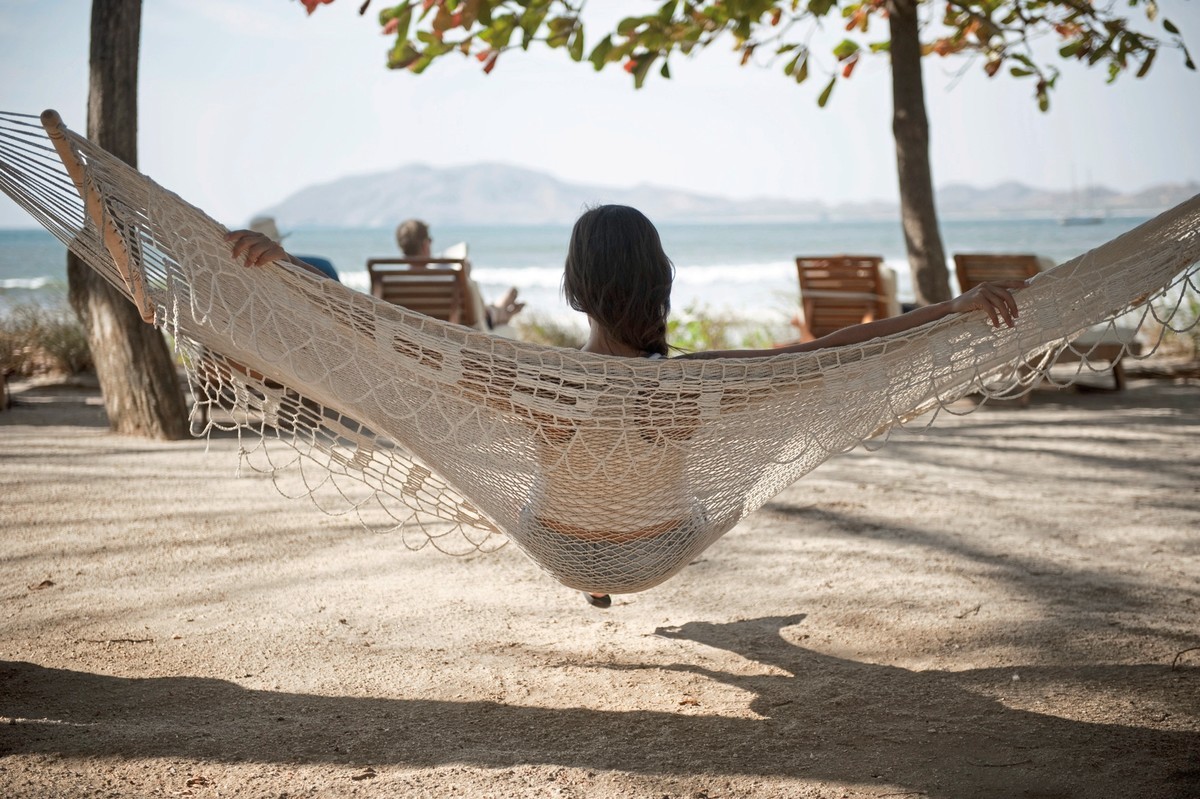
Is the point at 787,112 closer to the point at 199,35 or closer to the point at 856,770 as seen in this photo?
the point at 199,35

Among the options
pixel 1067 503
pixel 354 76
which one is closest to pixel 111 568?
pixel 1067 503

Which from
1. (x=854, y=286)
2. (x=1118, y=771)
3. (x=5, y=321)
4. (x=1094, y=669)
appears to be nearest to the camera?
(x=1118, y=771)

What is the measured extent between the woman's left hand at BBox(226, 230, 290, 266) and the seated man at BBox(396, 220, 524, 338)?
127 inches

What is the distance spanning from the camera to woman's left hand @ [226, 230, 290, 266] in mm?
1590

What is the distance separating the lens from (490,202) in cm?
5225

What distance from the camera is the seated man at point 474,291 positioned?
4.98m

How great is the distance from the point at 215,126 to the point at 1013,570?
192 feet

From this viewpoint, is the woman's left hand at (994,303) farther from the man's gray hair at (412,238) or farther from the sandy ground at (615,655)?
the man's gray hair at (412,238)

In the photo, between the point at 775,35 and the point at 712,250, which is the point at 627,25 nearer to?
the point at 775,35

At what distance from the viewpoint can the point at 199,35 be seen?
168 feet

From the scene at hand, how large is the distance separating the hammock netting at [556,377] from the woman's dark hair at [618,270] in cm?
17

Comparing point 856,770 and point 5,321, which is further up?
point 5,321

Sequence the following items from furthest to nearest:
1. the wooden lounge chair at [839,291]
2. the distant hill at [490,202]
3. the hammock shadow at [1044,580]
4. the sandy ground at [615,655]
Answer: the distant hill at [490,202], the wooden lounge chair at [839,291], the hammock shadow at [1044,580], the sandy ground at [615,655]

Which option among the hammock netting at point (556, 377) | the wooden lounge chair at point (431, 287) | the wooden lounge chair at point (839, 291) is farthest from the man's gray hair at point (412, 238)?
the hammock netting at point (556, 377)
